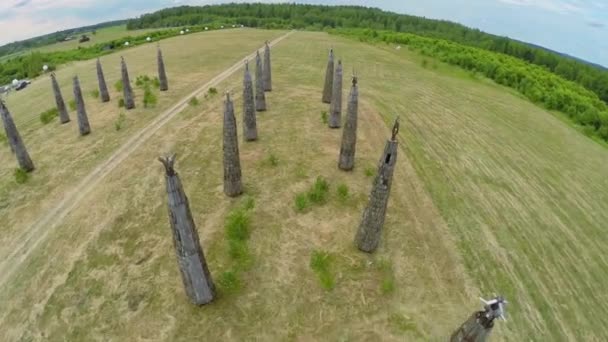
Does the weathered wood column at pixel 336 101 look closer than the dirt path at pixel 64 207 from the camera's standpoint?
No

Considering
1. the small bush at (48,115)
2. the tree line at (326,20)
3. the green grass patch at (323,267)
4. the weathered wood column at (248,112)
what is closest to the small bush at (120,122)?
the small bush at (48,115)

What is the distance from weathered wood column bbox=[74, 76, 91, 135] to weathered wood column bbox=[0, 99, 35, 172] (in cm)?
534

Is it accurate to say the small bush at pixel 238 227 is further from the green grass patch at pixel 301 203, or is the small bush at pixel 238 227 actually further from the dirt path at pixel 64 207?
the dirt path at pixel 64 207

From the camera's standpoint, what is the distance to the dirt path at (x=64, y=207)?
20.6m

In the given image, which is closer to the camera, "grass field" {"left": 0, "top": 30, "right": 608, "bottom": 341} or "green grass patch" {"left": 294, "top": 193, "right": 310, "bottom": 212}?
"grass field" {"left": 0, "top": 30, "right": 608, "bottom": 341}

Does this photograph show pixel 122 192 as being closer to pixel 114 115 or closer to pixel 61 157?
pixel 61 157

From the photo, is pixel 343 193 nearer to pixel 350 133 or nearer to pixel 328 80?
pixel 350 133

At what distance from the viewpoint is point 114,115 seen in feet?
121

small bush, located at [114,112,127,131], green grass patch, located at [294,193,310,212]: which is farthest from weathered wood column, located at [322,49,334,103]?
small bush, located at [114,112,127,131]

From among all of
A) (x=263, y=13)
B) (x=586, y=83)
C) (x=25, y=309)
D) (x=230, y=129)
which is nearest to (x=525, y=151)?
(x=230, y=129)

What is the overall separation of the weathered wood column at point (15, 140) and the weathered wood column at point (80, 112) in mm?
5339

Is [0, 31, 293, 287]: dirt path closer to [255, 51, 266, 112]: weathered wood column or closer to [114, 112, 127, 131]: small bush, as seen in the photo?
[114, 112, 127, 131]: small bush

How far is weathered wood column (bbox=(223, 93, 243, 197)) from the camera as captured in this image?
20.5 metres

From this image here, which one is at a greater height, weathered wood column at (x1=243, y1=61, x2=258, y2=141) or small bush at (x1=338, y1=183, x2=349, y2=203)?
weathered wood column at (x1=243, y1=61, x2=258, y2=141)
